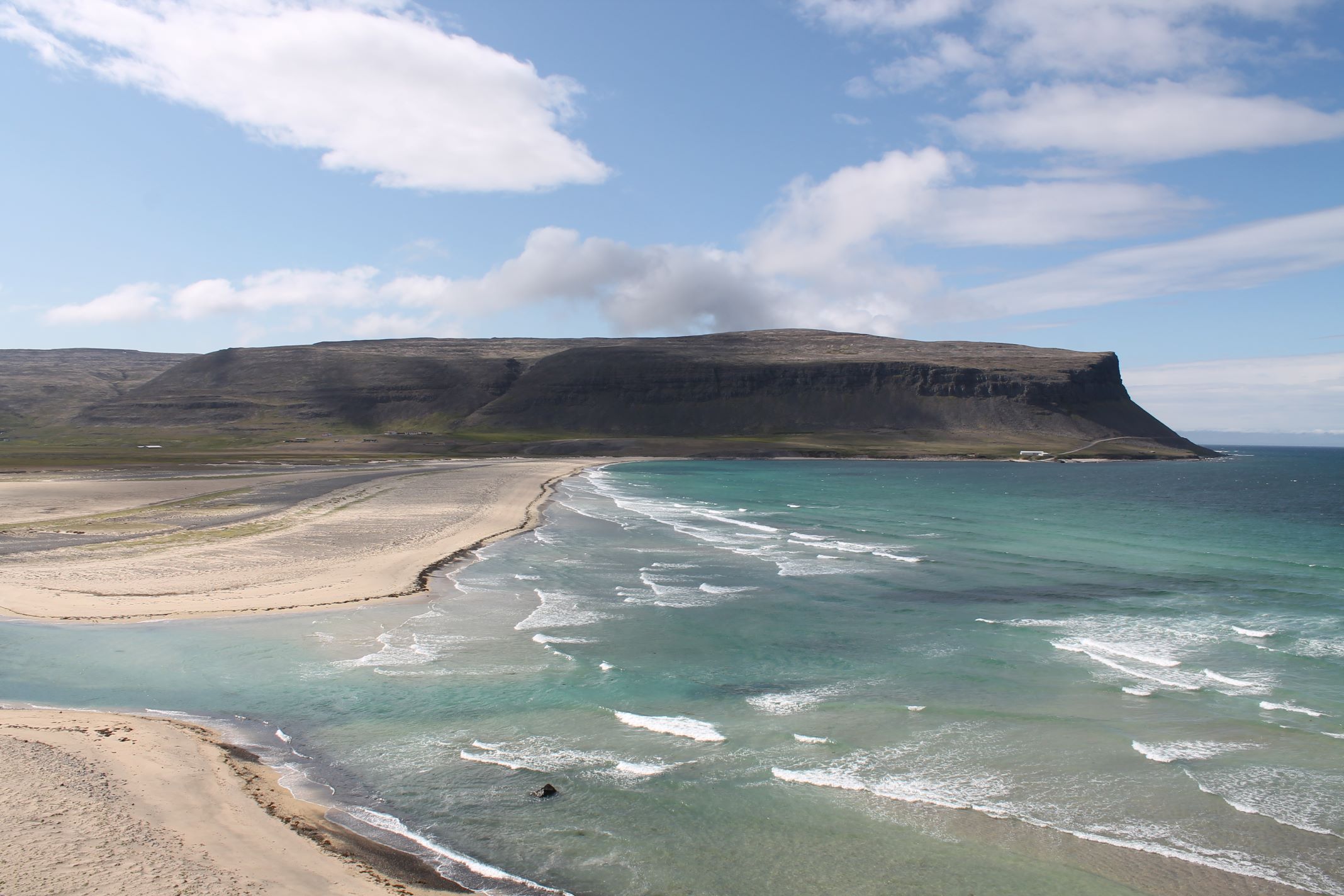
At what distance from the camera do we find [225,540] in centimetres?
3484

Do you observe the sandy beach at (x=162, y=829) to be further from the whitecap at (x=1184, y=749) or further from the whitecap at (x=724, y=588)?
the whitecap at (x=724, y=588)

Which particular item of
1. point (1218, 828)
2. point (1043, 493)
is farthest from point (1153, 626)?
point (1043, 493)

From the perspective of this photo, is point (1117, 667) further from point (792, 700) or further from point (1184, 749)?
point (792, 700)

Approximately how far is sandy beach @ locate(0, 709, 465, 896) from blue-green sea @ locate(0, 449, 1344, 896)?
2.67 ft

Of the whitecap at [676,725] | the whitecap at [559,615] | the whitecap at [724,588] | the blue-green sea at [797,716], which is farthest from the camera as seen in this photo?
the whitecap at [724,588]

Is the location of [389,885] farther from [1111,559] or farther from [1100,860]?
[1111,559]

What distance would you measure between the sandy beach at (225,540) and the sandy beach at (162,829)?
1146 centimetres

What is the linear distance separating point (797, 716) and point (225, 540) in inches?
1118

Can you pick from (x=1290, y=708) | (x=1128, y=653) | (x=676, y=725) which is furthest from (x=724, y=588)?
(x=1290, y=708)

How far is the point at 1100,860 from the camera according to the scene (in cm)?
1016

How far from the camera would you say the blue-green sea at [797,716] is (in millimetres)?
10273

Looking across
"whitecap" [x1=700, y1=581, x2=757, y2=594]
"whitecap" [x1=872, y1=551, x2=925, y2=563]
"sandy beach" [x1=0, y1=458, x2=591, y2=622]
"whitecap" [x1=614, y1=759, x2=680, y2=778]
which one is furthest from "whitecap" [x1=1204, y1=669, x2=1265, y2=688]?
"sandy beach" [x1=0, y1=458, x2=591, y2=622]

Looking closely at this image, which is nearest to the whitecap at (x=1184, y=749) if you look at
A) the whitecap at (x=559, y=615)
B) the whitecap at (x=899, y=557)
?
the whitecap at (x=559, y=615)

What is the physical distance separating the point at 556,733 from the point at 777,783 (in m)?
4.01
